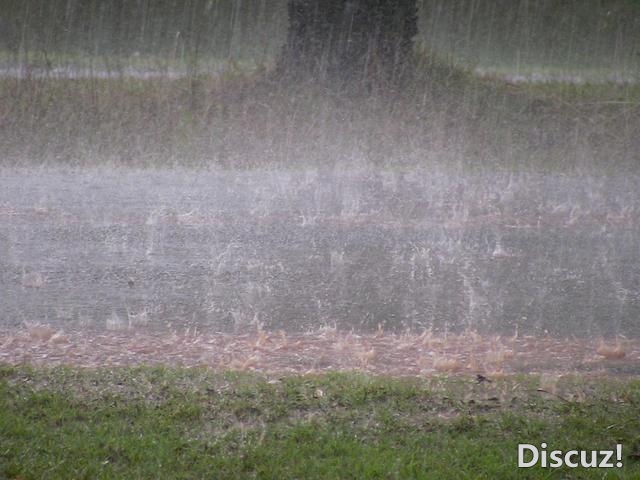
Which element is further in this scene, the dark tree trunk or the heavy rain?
the dark tree trunk

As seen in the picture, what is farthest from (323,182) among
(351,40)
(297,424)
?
(297,424)

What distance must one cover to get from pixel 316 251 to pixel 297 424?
2.39 metres

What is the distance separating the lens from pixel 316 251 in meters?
5.84

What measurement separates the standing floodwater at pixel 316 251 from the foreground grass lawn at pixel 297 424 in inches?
36.4

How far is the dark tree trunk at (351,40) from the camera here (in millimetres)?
7988

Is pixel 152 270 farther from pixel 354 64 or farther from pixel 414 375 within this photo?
pixel 354 64

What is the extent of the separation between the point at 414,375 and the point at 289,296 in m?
1.34

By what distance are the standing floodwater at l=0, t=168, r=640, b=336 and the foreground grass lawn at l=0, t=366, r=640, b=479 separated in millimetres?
925

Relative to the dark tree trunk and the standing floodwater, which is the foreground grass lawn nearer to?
the standing floodwater

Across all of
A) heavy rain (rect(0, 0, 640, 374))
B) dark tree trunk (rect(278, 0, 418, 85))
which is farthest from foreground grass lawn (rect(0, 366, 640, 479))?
dark tree trunk (rect(278, 0, 418, 85))

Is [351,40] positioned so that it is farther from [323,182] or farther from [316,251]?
[316,251]

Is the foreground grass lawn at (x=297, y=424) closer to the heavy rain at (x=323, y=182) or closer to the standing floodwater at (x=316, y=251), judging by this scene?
the heavy rain at (x=323, y=182)

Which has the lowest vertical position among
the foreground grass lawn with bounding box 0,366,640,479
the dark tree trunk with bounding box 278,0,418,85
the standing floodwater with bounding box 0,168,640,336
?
the foreground grass lawn with bounding box 0,366,640,479

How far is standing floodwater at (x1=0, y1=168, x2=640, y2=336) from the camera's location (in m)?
5.02
